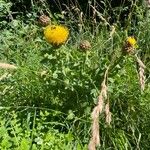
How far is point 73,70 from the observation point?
→ 295cm

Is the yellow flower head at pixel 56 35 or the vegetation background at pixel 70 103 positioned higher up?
the yellow flower head at pixel 56 35

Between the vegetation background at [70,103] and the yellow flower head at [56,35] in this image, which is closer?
the yellow flower head at [56,35]

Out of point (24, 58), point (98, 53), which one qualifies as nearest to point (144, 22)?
point (98, 53)

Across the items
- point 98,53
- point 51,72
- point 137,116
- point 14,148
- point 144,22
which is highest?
point 144,22

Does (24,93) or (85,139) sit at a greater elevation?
(24,93)

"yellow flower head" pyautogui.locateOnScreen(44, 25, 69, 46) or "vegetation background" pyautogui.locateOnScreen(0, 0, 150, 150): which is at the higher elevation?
"yellow flower head" pyautogui.locateOnScreen(44, 25, 69, 46)

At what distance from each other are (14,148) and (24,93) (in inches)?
26.8

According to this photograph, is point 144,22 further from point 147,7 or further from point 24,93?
point 24,93

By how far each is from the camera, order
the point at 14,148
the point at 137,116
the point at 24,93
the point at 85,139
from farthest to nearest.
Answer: the point at 24,93 → the point at 137,116 → the point at 85,139 → the point at 14,148

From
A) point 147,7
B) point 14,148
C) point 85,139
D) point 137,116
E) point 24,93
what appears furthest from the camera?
point 147,7

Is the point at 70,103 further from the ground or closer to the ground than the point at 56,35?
closer to the ground

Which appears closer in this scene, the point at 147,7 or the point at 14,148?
the point at 14,148

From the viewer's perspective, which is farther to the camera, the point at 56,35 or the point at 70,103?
the point at 70,103

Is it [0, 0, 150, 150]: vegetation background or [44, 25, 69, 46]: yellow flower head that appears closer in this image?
[44, 25, 69, 46]: yellow flower head
